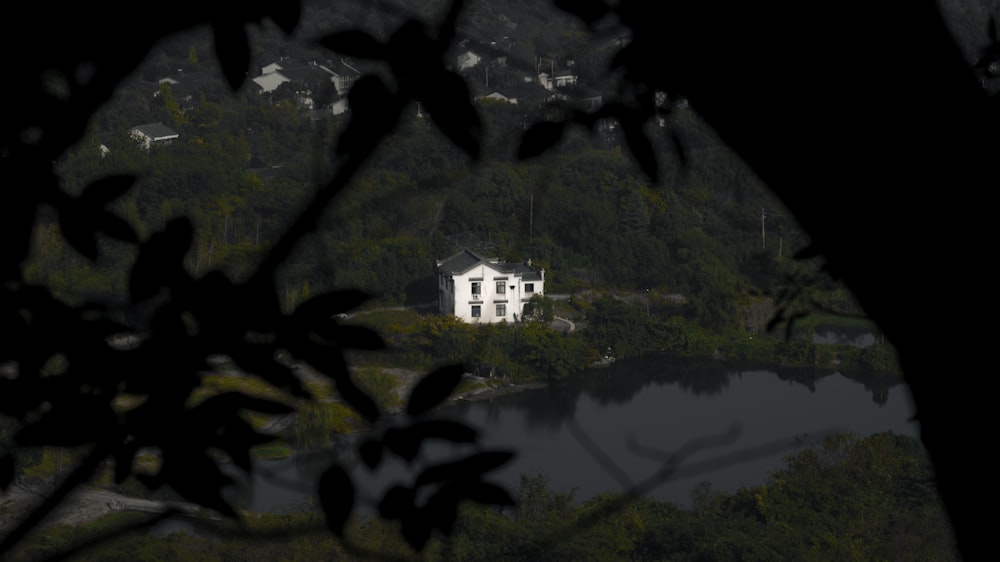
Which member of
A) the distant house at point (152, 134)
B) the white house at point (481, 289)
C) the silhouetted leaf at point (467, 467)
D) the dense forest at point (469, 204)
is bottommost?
the silhouetted leaf at point (467, 467)

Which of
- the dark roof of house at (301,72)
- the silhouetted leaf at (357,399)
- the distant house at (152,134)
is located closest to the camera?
the silhouetted leaf at (357,399)

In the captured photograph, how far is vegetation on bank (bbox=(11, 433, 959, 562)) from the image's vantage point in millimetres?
3953

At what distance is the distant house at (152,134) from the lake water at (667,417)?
4.65 m

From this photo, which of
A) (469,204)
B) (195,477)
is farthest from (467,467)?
(469,204)

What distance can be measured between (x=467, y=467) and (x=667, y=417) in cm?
634

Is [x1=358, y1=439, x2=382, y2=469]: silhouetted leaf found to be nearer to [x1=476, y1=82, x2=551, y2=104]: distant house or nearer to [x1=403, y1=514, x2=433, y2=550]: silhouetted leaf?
[x1=403, y1=514, x2=433, y2=550]: silhouetted leaf

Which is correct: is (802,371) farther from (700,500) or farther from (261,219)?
(261,219)

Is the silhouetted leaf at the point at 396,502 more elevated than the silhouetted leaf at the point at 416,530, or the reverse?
the silhouetted leaf at the point at 396,502

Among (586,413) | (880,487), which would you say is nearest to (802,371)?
(586,413)

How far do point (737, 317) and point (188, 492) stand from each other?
28.0 feet

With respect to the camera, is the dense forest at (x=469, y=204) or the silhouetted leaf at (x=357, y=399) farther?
the dense forest at (x=469, y=204)

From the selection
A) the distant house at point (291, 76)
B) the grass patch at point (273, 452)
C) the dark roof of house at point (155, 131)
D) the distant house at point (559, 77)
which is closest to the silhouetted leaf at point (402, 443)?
the distant house at point (559, 77)

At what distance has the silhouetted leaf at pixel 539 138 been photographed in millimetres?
654

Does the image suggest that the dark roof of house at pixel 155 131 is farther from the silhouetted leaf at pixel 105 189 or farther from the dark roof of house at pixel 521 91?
the silhouetted leaf at pixel 105 189
